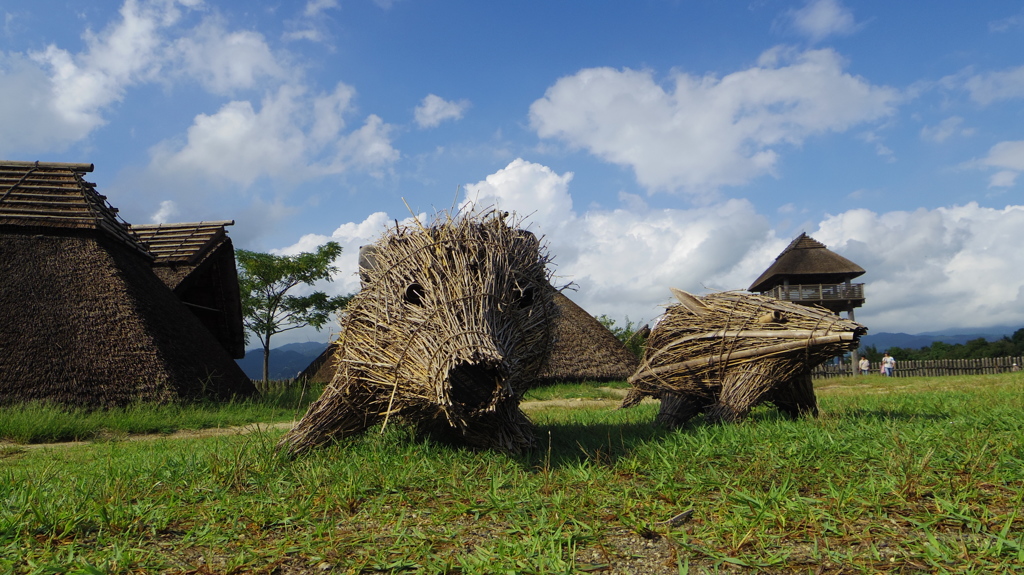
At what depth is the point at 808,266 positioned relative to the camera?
33812mm

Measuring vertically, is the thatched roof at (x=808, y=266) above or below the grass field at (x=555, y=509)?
above

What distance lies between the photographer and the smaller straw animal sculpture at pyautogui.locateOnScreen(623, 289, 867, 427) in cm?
Result: 561

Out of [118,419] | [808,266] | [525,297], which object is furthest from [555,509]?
[808,266]

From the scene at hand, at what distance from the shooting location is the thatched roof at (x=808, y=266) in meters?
33.6

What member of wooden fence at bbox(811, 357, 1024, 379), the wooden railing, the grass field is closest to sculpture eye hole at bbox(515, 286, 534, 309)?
the grass field

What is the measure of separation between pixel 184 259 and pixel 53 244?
13.4 ft

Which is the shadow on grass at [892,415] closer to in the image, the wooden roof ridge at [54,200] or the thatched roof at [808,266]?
the wooden roof ridge at [54,200]

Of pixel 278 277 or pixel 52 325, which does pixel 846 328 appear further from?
pixel 278 277

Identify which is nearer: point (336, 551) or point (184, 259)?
point (336, 551)

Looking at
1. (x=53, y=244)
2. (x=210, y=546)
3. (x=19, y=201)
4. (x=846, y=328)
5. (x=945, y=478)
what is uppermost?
(x=19, y=201)

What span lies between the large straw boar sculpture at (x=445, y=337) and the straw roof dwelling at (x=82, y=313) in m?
8.26

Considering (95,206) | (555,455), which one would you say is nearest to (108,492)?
(555,455)

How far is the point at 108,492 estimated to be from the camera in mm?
3746

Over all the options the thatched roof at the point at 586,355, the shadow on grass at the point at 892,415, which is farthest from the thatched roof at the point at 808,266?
the shadow on grass at the point at 892,415
